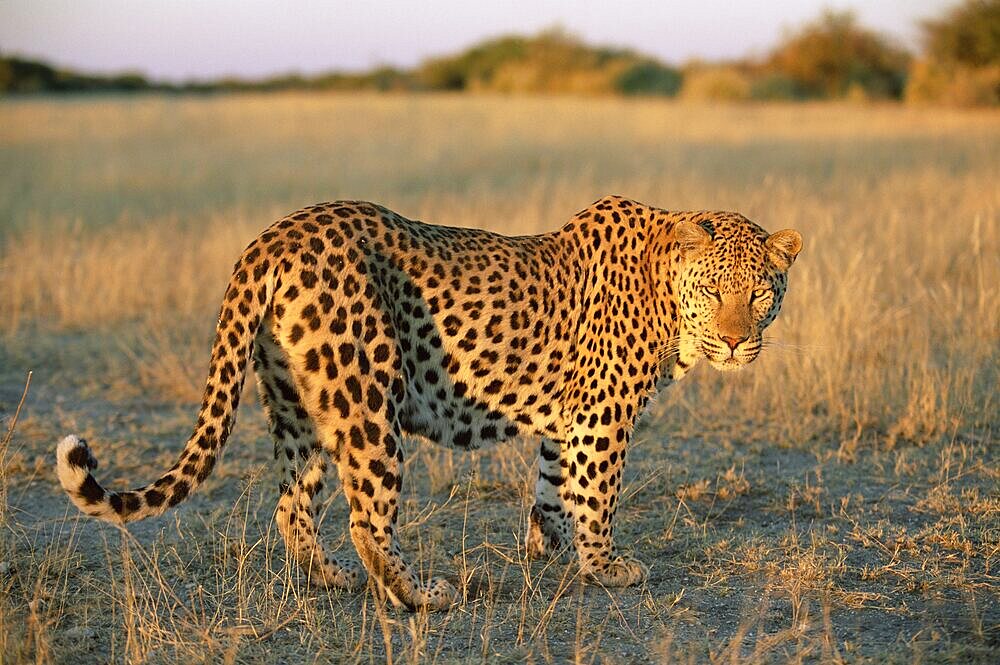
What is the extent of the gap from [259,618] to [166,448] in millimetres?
2954

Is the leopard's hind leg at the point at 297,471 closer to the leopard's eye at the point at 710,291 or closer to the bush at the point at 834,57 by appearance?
the leopard's eye at the point at 710,291

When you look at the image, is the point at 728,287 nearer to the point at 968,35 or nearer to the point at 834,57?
the point at 968,35

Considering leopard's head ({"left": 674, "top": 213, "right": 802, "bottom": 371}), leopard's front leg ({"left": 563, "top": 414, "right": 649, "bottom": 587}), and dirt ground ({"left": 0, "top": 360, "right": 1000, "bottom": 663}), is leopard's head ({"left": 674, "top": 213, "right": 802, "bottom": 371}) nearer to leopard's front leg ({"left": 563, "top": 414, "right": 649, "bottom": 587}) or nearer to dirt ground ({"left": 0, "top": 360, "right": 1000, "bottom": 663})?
leopard's front leg ({"left": 563, "top": 414, "right": 649, "bottom": 587})

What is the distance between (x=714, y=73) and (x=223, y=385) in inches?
1726

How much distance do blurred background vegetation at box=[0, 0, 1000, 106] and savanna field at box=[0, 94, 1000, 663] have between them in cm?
2341

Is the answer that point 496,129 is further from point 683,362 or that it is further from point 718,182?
point 683,362

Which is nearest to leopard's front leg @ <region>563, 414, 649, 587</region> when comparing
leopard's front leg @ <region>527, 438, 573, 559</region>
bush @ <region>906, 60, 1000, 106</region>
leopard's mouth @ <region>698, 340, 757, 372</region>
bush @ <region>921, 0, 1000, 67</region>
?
leopard's front leg @ <region>527, 438, 573, 559</region>

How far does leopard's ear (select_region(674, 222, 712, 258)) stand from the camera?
5.14 m

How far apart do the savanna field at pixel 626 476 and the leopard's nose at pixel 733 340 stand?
1109mm

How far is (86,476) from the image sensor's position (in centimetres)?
396

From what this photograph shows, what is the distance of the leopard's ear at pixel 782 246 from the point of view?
5.26 meters

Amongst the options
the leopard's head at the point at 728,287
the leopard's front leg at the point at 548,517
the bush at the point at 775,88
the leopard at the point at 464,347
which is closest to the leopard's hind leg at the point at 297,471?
the leopard at the point at 464,347

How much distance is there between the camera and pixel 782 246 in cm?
529

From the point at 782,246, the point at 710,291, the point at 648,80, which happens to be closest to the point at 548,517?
the point at 710,291
